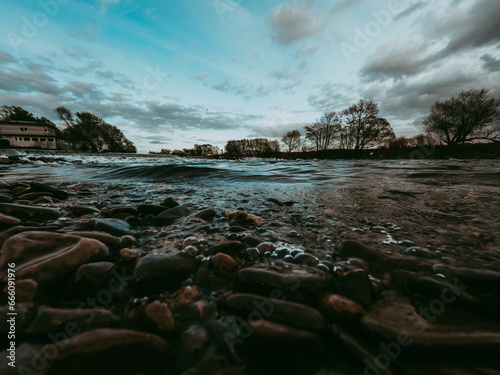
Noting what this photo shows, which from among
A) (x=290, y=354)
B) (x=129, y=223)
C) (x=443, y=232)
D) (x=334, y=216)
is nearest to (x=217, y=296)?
(x=290, y=354)

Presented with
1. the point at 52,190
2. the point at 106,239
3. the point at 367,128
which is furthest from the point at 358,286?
the point at 367,128

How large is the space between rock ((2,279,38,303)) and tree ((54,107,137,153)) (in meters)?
58.4

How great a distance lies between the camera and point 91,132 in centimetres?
4525

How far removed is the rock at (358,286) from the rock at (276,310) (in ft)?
0.82

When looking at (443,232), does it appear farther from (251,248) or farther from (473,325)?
(251,248)

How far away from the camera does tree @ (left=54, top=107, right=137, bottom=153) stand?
45094 mm

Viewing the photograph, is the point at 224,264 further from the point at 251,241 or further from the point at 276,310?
the point at 276,310

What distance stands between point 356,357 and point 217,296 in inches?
23.5

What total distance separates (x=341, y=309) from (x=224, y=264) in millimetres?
640

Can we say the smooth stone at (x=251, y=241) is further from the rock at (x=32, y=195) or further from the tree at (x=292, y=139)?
the tree at (x=292, y=139)

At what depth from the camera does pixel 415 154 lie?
23344 mm

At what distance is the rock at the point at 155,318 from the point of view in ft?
2.46

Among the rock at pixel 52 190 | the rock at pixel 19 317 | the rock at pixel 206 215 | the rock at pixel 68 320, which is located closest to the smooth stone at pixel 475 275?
the rock at pixel 68 320

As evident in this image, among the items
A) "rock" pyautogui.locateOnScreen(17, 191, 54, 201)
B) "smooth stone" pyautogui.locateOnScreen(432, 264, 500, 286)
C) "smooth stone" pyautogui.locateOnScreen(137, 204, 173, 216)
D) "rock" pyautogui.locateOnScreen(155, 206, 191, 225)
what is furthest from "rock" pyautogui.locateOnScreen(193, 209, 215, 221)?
"rock" pyautogui.locateOnScreen(17, 191, 54, 201)
